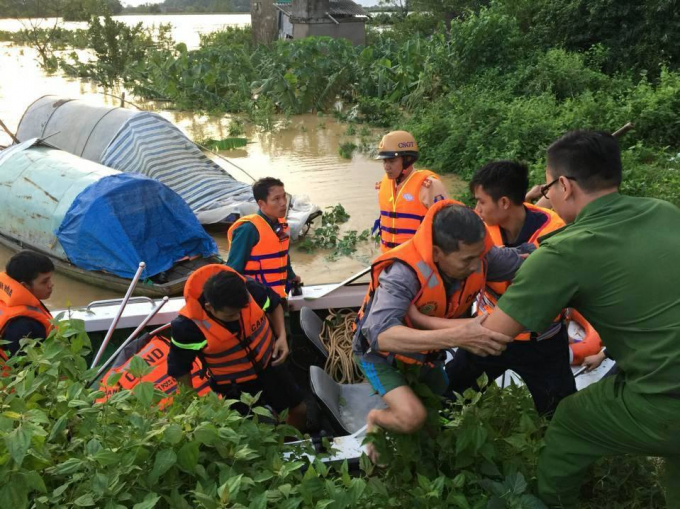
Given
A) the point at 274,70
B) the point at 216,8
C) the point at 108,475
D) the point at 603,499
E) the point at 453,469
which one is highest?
the point at 216,8

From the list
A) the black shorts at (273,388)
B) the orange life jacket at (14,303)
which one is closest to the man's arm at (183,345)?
the black shorts at (273,388)

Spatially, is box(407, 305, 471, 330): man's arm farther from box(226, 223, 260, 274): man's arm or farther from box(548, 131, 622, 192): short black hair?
box(226, 223, 260, 274): man's arm

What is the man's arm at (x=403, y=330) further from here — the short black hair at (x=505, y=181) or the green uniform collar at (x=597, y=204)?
the short black hair at (x=505, y=181)

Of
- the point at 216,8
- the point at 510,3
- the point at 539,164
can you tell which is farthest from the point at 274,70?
the point at 216,8

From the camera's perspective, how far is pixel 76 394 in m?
2.01

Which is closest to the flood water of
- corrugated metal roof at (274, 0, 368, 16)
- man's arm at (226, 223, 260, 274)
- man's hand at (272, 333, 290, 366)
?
man's arm at (226, 223, 260, 274)

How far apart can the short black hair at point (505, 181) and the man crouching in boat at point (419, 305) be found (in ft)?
1.59

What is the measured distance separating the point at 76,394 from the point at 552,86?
1118 cm

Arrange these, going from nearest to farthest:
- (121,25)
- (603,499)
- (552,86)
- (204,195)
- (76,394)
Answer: (76,394), (603,499), (204,195), (552,86), (121,25)

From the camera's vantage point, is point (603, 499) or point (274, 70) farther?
point (274, 70)

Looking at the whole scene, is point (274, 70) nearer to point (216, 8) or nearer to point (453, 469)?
point (453, 469)

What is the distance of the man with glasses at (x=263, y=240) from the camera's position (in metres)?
4.07

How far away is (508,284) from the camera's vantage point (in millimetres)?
2824

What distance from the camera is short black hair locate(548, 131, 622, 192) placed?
2.04m
